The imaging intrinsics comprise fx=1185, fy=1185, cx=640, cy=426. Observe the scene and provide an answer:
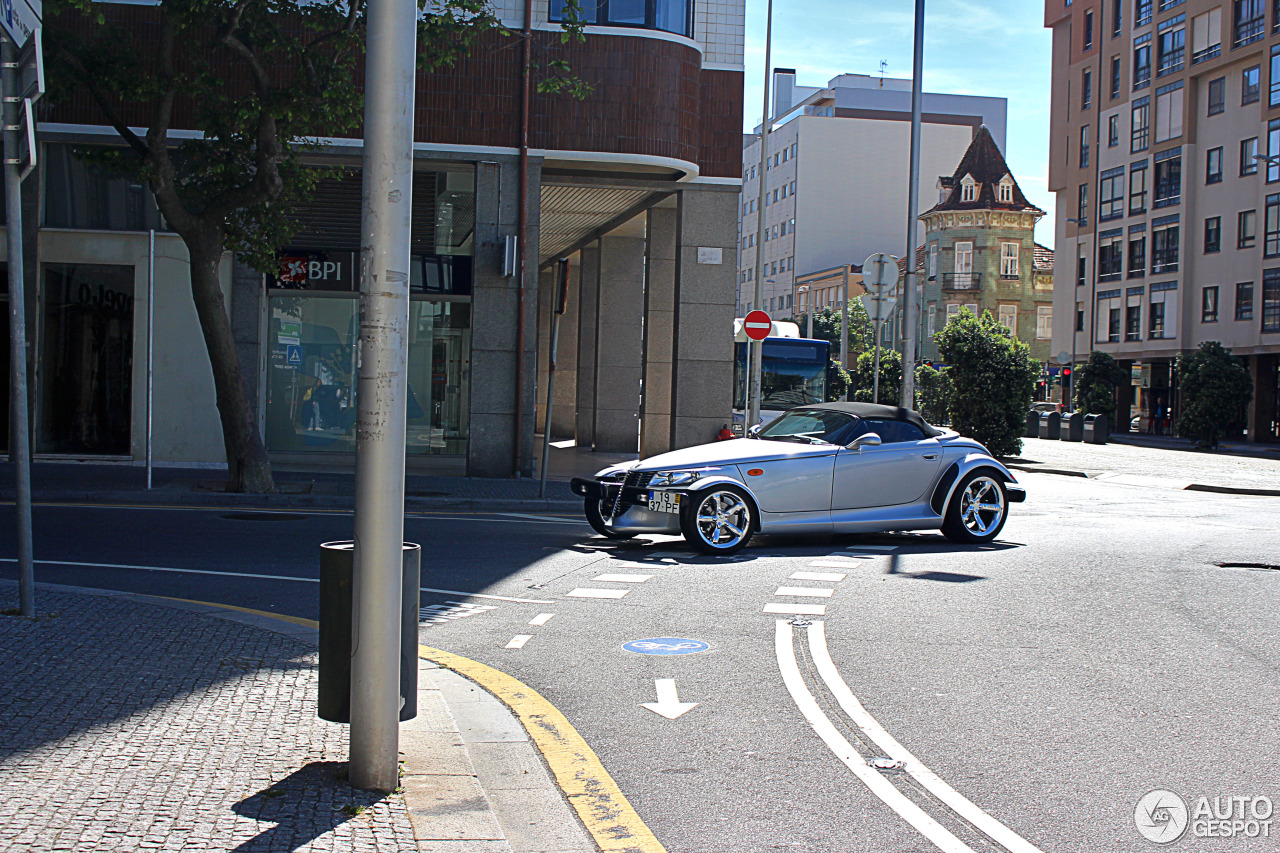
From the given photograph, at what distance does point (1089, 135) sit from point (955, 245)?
1943 centimetres

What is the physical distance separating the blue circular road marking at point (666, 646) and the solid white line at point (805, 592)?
1886mm

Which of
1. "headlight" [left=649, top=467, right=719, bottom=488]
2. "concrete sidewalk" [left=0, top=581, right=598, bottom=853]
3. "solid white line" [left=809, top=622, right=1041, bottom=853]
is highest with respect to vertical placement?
"headlight" [left=649, top=467, right=719, bottom=488]

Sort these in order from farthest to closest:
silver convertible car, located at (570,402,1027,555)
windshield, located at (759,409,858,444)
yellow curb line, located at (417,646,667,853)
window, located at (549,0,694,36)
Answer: window, located at (549,0,694,36)
windshield, located at (759,409,858,444)
silver convertible car, located at (570,402,1027,555)
yellow curb line, located at (417,646,667,853)

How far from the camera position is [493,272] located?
18.6 m

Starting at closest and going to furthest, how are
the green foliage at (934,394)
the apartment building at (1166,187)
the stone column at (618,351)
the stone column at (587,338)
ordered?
the stone column at (618,351)
the stone column at (587,338)
the green foliage at (934,394)
the apartment building at (1166,187)

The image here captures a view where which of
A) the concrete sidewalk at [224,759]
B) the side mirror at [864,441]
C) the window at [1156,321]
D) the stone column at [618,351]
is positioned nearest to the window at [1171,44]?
the window at [1156,321]

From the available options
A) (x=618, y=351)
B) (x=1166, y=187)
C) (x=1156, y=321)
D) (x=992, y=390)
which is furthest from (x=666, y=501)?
(x=1166, y=187)

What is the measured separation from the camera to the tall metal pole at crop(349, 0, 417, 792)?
418cm

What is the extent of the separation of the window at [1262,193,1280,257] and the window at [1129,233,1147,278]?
28.4ft

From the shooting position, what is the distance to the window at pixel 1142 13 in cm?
5831

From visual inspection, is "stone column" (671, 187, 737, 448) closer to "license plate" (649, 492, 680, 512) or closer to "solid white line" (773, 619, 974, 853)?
"license plate" (649, 492, 680, 512)

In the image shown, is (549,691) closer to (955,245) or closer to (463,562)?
(463,562)

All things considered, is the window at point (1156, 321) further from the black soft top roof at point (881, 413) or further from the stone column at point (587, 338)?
the black soft top roof at point (881, 413)

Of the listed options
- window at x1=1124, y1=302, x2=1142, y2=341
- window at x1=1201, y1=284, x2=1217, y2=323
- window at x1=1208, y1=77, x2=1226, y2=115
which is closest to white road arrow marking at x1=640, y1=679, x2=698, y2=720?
window at x1=1201, y1=284, x2=1217, y2=323
